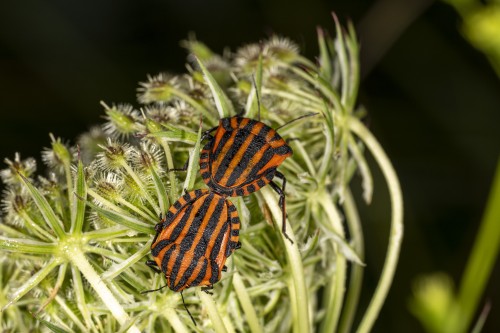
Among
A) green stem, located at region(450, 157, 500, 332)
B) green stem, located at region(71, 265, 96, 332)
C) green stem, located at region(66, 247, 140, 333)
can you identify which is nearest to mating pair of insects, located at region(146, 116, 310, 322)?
green stem, located at region(66, 247, 140, 333)

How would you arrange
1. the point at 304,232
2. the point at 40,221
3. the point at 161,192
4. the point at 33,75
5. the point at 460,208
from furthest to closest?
the point at 33,75
the point at 460,208
the point at 304,232
the point at 40,221
the point at 161,192

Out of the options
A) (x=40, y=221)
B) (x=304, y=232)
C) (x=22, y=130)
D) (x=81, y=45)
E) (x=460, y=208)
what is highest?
(x=81, y=45)

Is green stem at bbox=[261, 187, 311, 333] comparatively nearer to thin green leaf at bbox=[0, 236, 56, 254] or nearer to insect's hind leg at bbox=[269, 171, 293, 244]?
insect's hind leg at bbox=[269, 171, 293, 244]

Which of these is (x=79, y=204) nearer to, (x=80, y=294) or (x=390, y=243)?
(x=80, y=294)

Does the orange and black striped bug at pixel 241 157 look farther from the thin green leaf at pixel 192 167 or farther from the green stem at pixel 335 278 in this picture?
the green stem at pixel 335 278

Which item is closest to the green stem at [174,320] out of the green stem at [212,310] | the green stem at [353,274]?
the green stem at [212,310]

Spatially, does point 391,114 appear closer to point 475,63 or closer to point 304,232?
point 475,63

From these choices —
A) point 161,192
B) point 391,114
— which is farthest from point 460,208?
point 161,192
